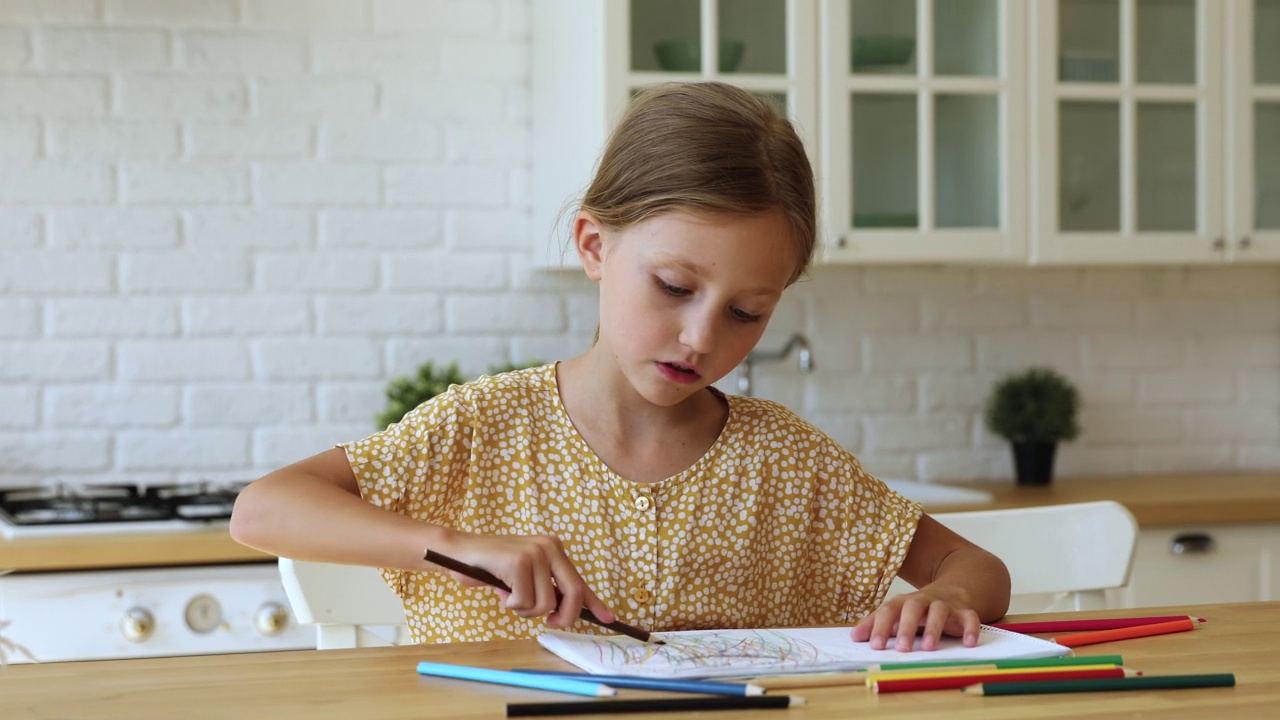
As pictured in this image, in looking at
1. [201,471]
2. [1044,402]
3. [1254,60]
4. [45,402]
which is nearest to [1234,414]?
[1044,402]

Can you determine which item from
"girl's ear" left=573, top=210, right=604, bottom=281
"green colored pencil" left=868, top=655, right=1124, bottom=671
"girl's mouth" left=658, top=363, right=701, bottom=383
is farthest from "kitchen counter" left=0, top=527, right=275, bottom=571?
"green colored pencil" left=868, top=655, right=1124, bottom=671

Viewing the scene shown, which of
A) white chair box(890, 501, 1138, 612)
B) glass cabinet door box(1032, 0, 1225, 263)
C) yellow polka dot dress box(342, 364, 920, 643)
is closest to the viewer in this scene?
yellow polka dot dress box(342, 364, 920, 643)

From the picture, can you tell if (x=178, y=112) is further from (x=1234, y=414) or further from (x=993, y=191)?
(x=1234, y=414)

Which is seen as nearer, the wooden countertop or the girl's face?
the girl's face

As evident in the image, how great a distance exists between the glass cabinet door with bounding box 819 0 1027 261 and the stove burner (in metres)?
1.24

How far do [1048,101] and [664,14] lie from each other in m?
0.80

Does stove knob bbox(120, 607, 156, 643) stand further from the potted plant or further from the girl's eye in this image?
the potted plant

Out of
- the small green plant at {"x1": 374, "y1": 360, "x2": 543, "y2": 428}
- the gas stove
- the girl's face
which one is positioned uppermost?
the girl's face

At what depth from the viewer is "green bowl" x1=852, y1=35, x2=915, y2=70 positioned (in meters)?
2.66

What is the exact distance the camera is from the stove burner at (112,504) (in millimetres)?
2221

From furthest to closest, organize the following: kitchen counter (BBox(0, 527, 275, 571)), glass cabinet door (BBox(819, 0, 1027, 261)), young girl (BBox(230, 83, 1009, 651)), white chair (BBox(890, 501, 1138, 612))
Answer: glass cabinet door (BBox(819, 0, 1027, 261)) < kitchen counter (BBox(0, 527, 275, 571)) < white chair (BBox(890, 501, 1138, 612)) < young girl (BBox(230, 83, 1009, 651))

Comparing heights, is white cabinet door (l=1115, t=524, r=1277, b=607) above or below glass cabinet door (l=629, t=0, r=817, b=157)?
below

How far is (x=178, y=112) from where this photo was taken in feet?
8.82

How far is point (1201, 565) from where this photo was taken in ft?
8.48
